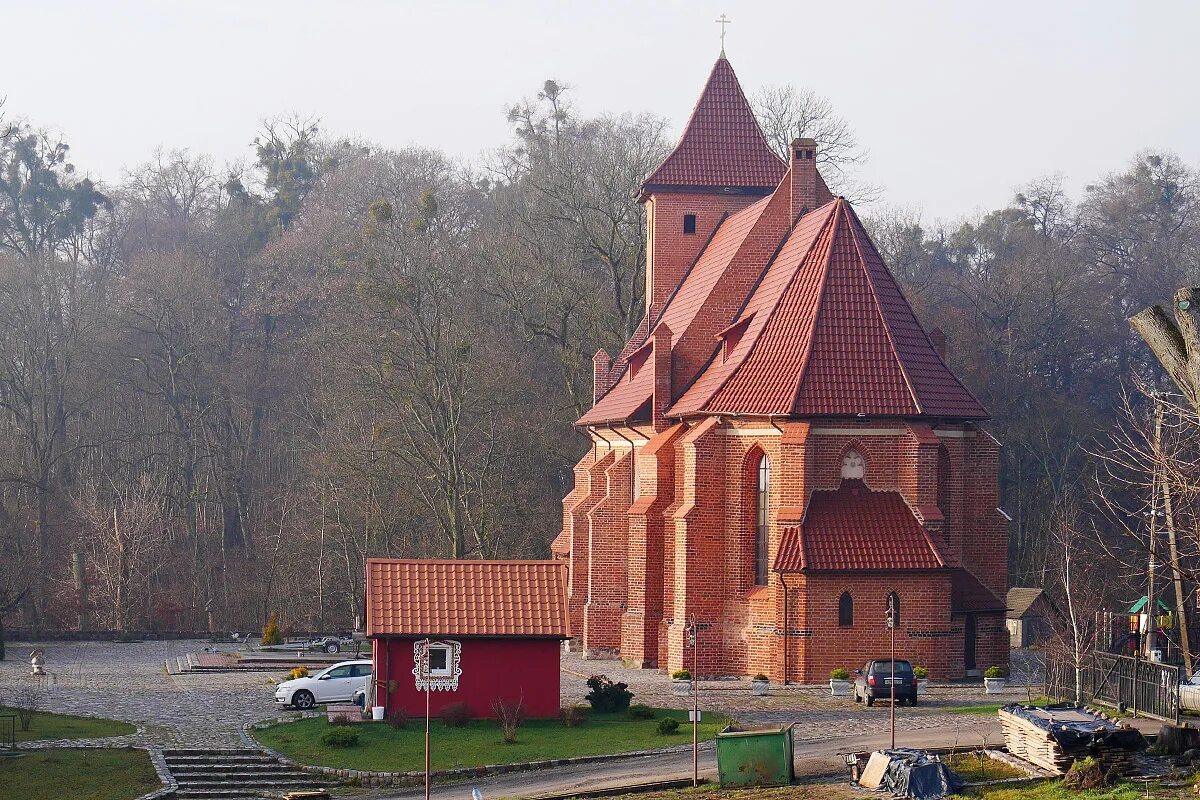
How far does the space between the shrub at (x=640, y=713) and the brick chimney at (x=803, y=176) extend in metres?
16.0

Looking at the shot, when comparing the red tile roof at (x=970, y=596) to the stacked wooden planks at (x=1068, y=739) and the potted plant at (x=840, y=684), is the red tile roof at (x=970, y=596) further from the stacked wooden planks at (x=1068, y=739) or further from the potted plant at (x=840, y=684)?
the stacked wooden planks at (x=1068, y=739)

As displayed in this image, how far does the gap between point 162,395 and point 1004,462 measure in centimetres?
3403

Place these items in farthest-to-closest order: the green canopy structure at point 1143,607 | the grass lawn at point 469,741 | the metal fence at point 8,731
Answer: the green canopy structure at point 1143,607, the metal fence at point 8,731, the grass lawn at point 469,741

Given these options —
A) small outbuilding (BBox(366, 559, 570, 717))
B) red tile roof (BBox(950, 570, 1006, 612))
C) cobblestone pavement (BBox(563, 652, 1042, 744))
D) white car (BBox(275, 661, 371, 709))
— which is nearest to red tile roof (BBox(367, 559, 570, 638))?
small outbuilding (BBox(366, 559, 570, 717))

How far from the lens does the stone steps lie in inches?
953

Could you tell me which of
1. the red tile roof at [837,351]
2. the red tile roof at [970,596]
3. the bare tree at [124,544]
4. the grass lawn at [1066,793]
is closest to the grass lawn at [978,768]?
the grass lawn at [1066,793]

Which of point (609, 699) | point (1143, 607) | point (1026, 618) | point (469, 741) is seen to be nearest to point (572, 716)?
point (609, 699)

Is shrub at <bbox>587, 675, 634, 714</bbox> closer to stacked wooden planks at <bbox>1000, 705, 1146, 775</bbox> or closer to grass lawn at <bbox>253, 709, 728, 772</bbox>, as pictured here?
grass lawn at <bbox>253, 709, 728, 772</bbox>

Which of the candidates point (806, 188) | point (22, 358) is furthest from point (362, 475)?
point (806, 188)

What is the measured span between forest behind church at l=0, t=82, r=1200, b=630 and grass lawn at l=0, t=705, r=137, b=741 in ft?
71.8

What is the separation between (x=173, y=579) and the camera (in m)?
59.8

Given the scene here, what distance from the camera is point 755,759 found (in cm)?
2322

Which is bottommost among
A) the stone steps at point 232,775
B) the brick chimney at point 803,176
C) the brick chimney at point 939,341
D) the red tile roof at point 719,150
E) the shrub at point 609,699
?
the stone steps at point 232,775

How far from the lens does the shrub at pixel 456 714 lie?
29266 mm
